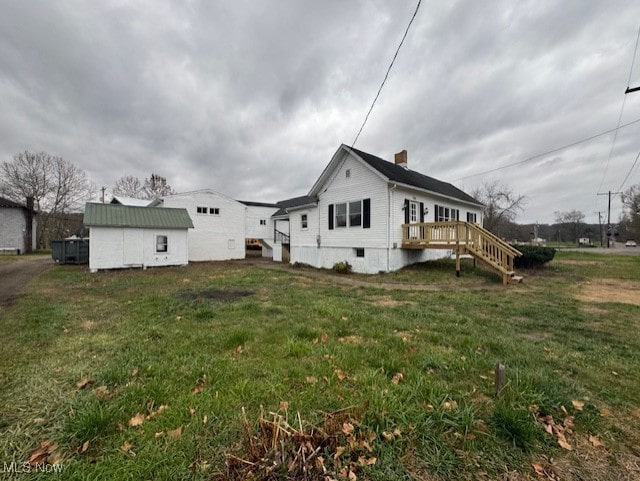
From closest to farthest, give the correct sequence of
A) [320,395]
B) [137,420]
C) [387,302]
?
1. [137,420]
2. [320,395]
3. [387,302]

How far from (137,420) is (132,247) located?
52.8ft

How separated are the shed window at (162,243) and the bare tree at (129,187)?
2878 cm

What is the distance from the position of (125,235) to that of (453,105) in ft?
59.4

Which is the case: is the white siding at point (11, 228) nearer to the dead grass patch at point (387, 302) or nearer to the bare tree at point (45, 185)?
the bare tree at point (45, 185)

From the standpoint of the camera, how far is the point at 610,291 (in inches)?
347

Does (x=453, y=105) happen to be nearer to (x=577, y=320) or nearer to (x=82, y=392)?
(x=577, y=320)

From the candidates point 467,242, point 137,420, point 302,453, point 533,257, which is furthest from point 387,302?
point 533,257

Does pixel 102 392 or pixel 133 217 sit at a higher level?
pixel 133 217

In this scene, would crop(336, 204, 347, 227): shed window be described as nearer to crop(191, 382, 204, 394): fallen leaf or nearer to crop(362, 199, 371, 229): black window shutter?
crop(362, 199, 371, 229): black window shutter

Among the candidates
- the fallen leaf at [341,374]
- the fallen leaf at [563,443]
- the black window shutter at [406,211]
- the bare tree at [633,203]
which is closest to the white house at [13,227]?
the black window shutter at [406,211]

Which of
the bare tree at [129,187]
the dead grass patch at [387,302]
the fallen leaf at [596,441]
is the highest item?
the bare tree at [129,187]

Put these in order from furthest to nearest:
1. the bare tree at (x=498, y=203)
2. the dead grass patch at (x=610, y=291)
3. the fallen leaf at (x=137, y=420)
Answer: the bare tree at (x=498, y=203) < the dead grass patch at (x=610, y=291) < the fallen leaf at (x=137, y=420)

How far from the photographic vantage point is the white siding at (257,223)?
2850 centimetres

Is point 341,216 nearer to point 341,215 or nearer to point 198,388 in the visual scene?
point 341,215
